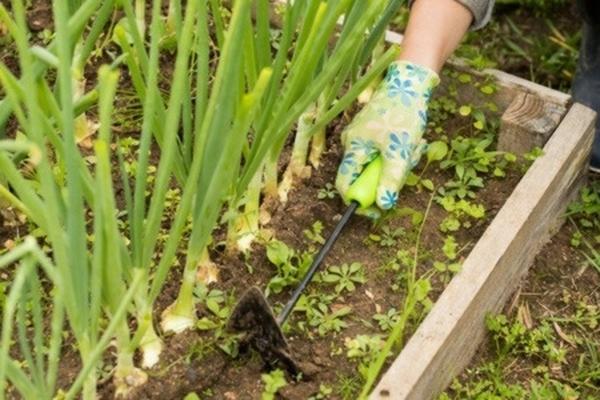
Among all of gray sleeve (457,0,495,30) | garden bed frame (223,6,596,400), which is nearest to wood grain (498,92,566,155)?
garden bed frame (223,6,596,400)

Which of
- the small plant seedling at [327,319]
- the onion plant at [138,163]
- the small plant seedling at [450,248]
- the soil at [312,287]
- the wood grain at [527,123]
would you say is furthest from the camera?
the wood grain at [527,123]

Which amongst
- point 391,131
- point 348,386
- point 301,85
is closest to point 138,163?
point 301,85

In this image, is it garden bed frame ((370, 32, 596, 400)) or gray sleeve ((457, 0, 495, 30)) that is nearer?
garden bed frame ((370, 32, 596, 400))

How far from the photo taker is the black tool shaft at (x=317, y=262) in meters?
1.76

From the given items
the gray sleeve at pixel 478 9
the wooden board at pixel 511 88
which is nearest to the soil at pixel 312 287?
the wooden board at pixel 511 88

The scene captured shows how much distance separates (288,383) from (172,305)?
225 millimetres

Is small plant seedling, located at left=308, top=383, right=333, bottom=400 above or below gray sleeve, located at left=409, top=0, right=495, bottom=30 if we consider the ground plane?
below

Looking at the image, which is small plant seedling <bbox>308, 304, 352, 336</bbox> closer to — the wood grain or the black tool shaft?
the black tool shaft

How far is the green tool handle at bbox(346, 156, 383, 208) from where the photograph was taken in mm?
1948

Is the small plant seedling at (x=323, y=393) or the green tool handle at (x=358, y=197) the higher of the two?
the green tool handle at (x=358, y=197)

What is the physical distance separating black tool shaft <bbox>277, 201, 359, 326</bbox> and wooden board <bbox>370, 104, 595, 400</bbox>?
0.63 feet

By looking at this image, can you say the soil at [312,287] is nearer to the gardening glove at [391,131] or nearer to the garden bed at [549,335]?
the gardening glove at [391,131]

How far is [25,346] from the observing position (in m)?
1.46

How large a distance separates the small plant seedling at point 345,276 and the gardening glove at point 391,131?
0.11 m
